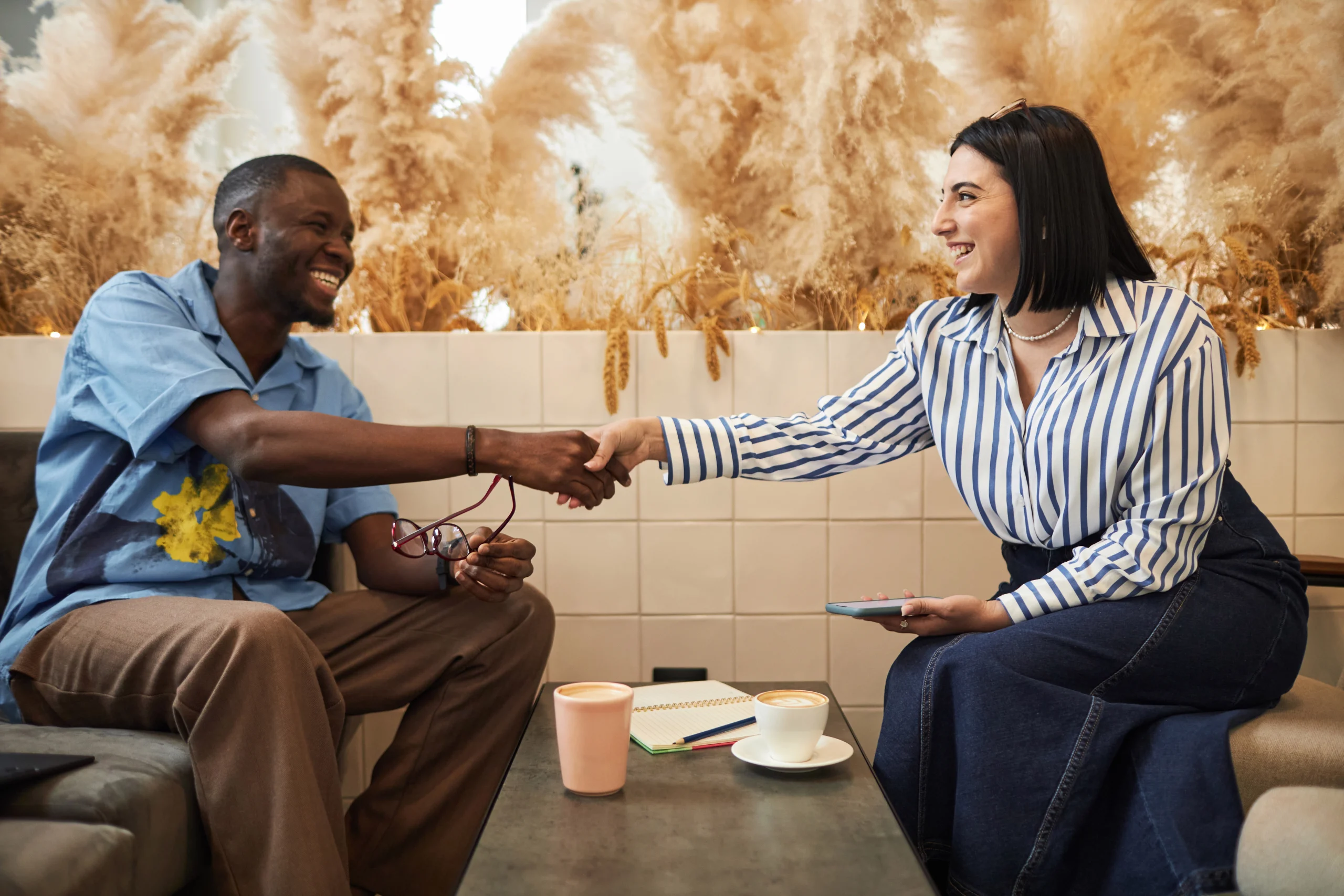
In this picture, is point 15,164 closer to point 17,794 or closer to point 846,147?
point 17,794

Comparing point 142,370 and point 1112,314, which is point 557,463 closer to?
point 142,370

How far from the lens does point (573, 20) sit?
2342 millimetres

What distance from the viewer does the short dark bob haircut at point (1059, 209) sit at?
4.74 feet

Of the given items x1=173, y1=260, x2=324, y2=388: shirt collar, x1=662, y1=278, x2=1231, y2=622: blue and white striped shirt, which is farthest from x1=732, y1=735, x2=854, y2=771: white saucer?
x1=173, y1=260, x2=324, y2=388: shirt collar

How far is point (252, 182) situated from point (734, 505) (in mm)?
1183

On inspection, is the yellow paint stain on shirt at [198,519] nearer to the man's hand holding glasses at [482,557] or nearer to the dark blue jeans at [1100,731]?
the man's hand holding glasses at [482,557]

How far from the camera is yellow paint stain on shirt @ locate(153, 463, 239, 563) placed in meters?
1.58

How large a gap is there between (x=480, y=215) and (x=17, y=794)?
157 cm

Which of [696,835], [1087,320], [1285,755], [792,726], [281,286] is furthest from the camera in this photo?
[281,286]

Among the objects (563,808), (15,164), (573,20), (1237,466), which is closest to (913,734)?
(563,808)

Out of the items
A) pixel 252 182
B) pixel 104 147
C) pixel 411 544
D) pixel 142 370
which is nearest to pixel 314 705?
pixel 411 544

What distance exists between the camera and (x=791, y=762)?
3.70 ft

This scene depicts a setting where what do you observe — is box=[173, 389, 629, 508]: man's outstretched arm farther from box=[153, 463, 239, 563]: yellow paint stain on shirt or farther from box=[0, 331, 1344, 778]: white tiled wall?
box=[0, 331, 1344, 778]: white tiled wall

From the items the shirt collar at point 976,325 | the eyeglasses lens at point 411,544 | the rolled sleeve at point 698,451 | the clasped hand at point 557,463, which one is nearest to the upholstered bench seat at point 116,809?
the eyeglasses lens at point 411,544
